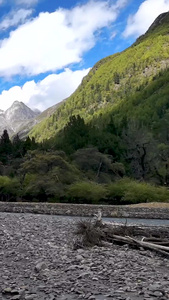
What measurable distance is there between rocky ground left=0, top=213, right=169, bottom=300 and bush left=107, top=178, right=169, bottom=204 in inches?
1448

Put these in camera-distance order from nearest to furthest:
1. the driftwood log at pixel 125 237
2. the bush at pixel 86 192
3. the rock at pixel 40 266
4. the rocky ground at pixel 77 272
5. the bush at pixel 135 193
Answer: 1. the rocky ground at pixel 77 272
2. the rock at pixel 40 266
3. the driftwood log at pixel 125 237
4. the bush at pixel 86 192
5. the bush at pixel 135 193

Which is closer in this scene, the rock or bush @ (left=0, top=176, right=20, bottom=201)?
the rock

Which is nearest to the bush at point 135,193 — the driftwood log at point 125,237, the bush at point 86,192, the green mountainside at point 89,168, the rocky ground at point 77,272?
the green mountainside at point 89,168

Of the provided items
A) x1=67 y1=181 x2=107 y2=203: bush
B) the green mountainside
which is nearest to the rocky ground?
x1=67 y1=181 x2=107 y2=203: bush

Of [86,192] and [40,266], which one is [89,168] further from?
[40,266]

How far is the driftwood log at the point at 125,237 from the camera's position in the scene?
14.3 m

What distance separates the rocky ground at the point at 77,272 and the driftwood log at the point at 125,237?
0.43 metres

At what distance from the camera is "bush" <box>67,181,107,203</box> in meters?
50.6

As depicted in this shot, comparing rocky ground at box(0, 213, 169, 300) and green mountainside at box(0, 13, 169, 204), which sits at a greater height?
green mountainside at box(0, 13, 169, 204)

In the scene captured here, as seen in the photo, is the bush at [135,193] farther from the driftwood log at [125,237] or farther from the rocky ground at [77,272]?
the rocky ground at [77,272]

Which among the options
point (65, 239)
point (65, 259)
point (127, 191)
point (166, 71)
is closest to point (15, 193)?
point (127, 191)

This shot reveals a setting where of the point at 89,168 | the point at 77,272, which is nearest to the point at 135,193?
the point at 89,168

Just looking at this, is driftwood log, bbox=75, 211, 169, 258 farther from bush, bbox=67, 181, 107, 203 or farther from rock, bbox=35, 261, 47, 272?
bush, bbox=67, 181, 107, 203

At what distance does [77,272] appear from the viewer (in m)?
10.0
